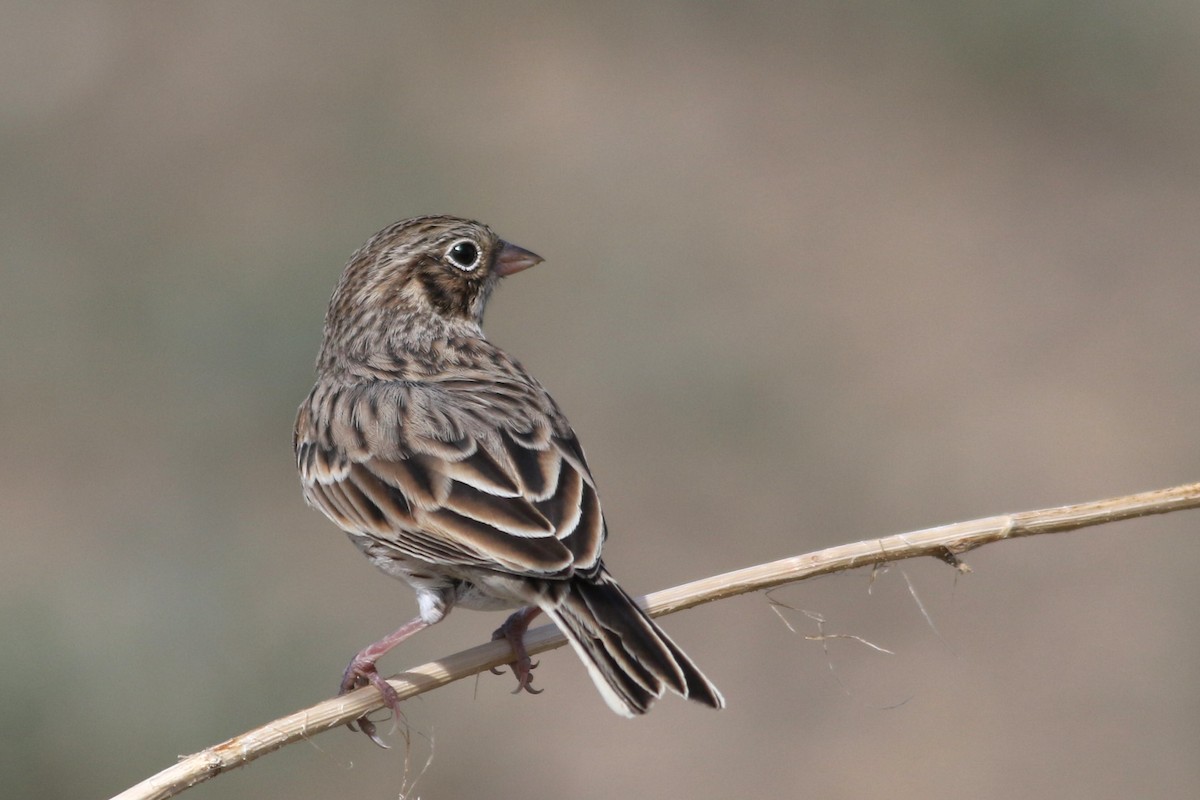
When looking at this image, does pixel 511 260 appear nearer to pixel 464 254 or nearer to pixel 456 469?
pixel 464 254

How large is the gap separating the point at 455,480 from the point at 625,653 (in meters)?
0.88

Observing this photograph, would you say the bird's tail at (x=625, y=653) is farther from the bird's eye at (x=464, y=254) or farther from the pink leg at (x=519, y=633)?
the bird's eye at (x=464, y=254)

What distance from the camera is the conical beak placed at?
5.80 metres

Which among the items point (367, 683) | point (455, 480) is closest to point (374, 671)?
point (367, 683)

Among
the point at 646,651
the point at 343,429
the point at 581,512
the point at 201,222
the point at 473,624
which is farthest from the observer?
the point at 201,222

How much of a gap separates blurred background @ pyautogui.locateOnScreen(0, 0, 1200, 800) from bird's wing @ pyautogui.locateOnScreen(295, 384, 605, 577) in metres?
3.52

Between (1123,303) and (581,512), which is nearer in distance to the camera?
(581,512)

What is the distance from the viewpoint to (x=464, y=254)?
575 cm

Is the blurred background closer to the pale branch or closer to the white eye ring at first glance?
the white eye ring

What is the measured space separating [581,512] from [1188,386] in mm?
9608

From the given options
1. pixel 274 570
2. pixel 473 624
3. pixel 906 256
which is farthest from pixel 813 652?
pixel 906 256

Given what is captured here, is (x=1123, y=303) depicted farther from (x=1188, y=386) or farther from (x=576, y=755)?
(x=576, y=755)

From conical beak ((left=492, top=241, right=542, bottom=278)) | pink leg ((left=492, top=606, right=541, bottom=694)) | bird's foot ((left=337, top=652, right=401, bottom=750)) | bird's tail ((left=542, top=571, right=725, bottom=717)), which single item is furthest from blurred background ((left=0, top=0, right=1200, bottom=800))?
bird's tail ((left=542, top=571, right=725, bottom=717))

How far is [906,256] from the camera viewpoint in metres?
13.9
